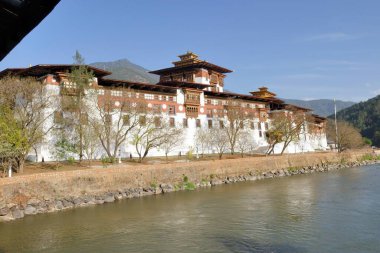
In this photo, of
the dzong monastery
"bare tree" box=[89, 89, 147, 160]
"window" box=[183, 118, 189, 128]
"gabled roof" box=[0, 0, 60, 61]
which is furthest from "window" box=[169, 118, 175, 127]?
"gabled roof" box=[0, 0, 60, 61]

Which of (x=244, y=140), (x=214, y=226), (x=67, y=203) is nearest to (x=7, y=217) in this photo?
(x=67, y=203)

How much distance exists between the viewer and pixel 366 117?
16175cm

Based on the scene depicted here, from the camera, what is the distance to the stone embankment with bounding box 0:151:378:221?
93.6ft

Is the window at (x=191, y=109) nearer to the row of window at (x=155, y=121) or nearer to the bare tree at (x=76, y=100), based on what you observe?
the row of window at (x=155, y=121)

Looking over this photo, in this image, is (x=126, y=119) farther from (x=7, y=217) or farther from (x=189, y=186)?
(x=7, y=217)

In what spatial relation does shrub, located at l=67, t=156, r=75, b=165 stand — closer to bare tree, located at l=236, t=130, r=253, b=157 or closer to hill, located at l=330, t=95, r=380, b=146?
bare tree, located at l=236, t=130, r=253, b=157

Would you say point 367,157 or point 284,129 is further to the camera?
point 367,157

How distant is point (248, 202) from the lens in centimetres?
2959

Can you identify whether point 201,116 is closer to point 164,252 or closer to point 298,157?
point 298,157

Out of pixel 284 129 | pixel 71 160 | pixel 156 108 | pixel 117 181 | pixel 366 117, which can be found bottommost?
pixel 117 181

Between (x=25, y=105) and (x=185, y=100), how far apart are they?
30.1 meters

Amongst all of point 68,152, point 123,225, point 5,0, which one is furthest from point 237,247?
point 68,152

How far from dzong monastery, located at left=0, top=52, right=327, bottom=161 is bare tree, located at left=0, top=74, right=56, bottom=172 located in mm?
3201

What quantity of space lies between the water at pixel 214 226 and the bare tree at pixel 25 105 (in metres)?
12.7
